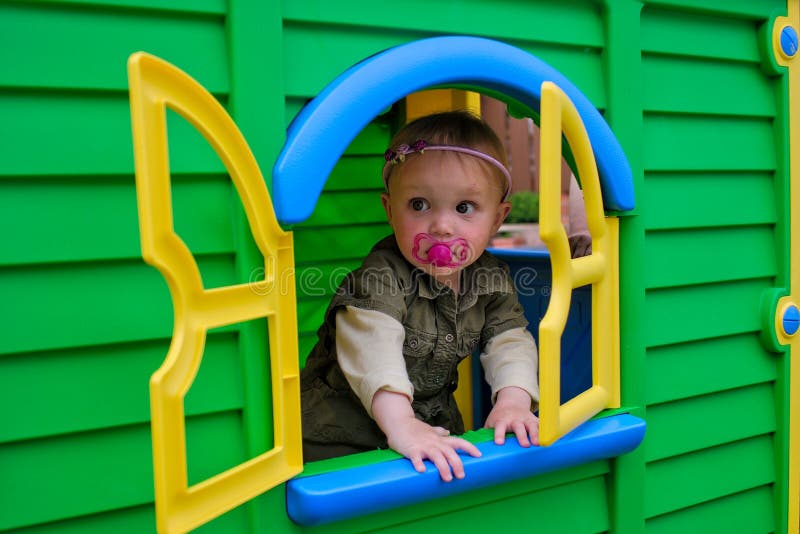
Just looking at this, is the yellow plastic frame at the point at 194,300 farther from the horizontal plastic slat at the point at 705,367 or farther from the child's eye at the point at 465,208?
the horizontal plastic slat at the point at 705,367

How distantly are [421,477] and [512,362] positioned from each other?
1.72 feet

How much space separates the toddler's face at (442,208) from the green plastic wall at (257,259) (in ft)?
1.04

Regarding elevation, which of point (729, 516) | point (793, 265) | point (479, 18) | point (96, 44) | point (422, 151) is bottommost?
point (729, 516)

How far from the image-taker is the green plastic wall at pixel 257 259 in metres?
1.08

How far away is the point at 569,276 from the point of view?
1.32 meters

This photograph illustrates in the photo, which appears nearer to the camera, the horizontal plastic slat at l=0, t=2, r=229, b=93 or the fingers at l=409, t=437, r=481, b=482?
the horizontal plastic slat at l=0, t=2, r=229, b=93

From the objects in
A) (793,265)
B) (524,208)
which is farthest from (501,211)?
(524,208)

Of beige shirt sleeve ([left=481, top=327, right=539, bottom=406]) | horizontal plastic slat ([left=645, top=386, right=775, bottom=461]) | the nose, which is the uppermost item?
the nose

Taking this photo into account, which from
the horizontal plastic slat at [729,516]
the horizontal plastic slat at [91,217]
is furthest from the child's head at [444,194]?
the horizontal plastic slat at [729,516]

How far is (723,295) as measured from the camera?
5.98 ft

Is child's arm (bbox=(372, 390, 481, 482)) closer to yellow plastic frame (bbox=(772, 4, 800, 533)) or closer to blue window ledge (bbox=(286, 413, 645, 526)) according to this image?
blue window ledge (bbox=(286, 413, 645, 526))

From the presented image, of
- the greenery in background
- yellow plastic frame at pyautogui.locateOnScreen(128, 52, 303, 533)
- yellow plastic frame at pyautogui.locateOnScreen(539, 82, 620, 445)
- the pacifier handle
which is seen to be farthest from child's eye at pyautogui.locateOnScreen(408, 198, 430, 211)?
the greenery in background

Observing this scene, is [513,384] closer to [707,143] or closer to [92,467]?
[707,143]

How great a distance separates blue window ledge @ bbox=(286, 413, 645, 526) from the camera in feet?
3.88
